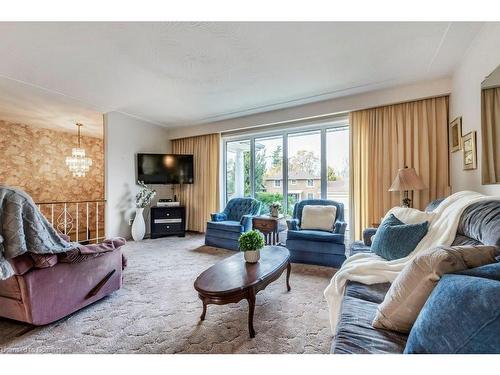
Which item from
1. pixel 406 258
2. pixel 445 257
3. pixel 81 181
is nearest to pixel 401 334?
pixel 445 257

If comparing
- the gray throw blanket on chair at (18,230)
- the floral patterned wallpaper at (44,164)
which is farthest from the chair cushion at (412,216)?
the floral patterned wallpaper at (44,164)

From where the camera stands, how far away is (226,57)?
8.12 feet

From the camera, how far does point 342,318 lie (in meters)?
1.22

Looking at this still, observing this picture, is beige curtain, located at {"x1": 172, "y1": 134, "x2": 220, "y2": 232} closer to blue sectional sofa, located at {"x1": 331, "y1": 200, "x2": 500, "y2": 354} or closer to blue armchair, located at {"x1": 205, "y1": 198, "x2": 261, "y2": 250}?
blue armchair, located at {"x1": 205, "y1": 198, "x2": 261, "y2": 250}

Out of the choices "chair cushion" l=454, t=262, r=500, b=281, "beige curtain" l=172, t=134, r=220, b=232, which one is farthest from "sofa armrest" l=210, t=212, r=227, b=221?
"chair cushion" l=454, t=262, r=500, b=281

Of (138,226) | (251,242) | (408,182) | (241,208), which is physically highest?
(408,182)

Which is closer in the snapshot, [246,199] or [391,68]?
[391,68]

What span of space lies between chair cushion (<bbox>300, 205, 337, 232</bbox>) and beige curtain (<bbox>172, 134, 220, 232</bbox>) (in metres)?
2.16

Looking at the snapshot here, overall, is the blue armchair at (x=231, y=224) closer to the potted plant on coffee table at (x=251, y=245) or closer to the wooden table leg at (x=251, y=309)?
the potted plant on coffee table at (x=251, y=245)

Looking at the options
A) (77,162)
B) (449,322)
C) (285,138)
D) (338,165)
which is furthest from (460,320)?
(77,162)

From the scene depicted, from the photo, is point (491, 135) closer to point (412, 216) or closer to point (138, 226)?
point (412, 216)

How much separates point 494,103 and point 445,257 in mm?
1750

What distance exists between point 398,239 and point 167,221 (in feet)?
13.9
